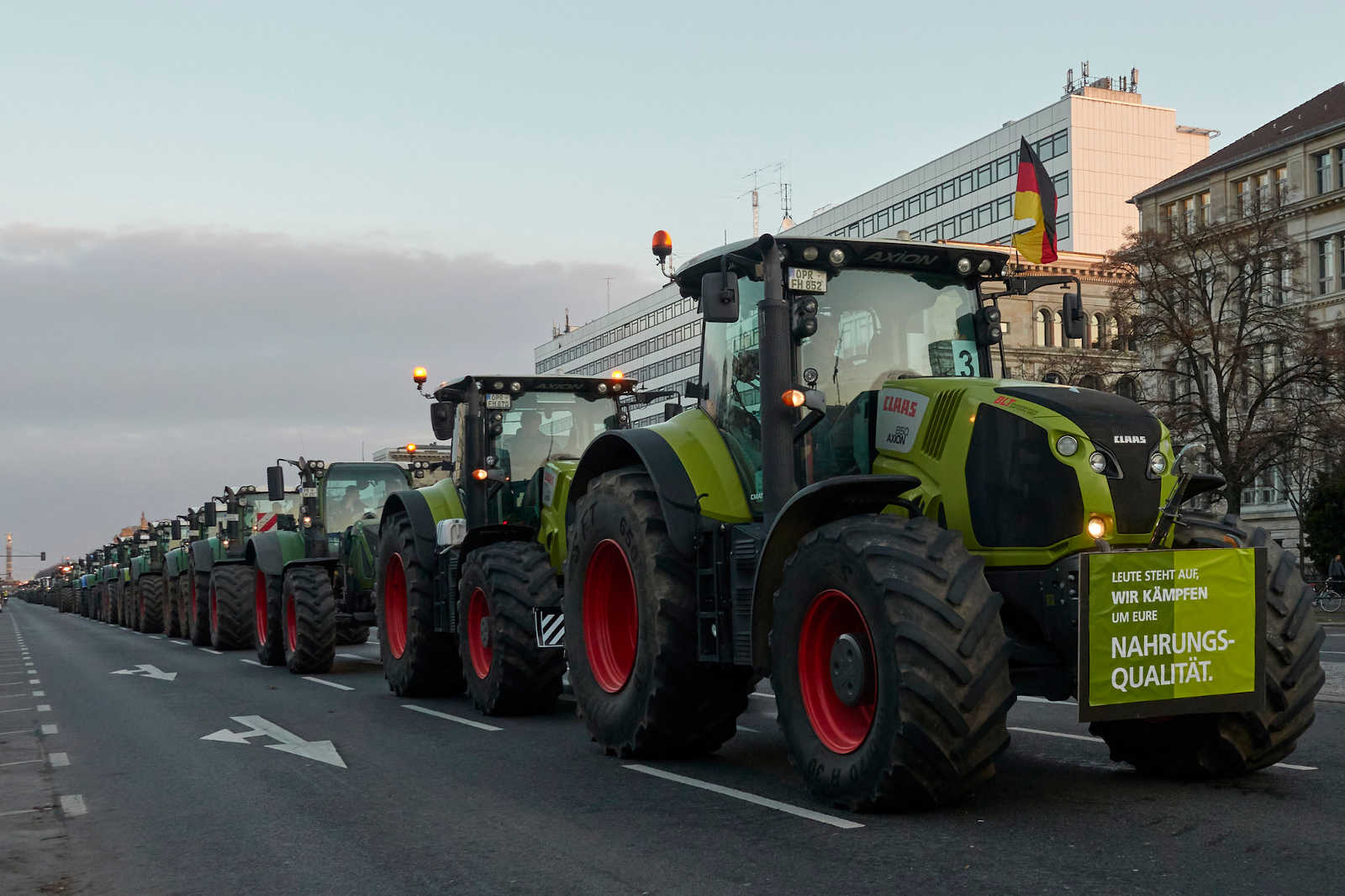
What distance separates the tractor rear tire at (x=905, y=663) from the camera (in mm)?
6504

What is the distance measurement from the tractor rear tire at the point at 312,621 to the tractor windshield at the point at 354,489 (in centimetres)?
221

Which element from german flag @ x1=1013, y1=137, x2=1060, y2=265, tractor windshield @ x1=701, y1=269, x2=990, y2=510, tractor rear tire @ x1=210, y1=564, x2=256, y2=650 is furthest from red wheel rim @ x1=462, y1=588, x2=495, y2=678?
tractor rear tire @ x1=210, y1=564, x2=256, y2=650

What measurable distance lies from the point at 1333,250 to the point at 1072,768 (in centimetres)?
5588

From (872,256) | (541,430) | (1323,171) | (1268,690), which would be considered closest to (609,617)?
(872,256)

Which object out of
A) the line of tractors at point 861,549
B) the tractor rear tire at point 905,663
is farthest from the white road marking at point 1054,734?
the tractor rear tire at point 905,663

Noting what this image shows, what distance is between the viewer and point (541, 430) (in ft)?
47.3

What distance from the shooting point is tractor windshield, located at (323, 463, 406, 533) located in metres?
20.4

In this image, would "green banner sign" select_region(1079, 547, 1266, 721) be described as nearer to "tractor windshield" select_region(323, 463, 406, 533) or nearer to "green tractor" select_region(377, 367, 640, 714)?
"green tractor" select_region(377, 367, 640, 714)

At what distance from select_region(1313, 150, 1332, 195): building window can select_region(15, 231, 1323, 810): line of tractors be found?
53957 millimetres

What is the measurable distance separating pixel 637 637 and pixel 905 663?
3.17 meters

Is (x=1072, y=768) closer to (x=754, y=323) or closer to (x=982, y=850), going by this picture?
(x=982, y=850)

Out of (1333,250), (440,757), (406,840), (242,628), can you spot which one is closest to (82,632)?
(242,628)

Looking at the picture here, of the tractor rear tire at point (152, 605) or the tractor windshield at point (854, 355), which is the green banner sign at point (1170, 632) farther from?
the tractor rear tire at point (152, 605)

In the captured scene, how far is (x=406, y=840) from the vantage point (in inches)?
278
